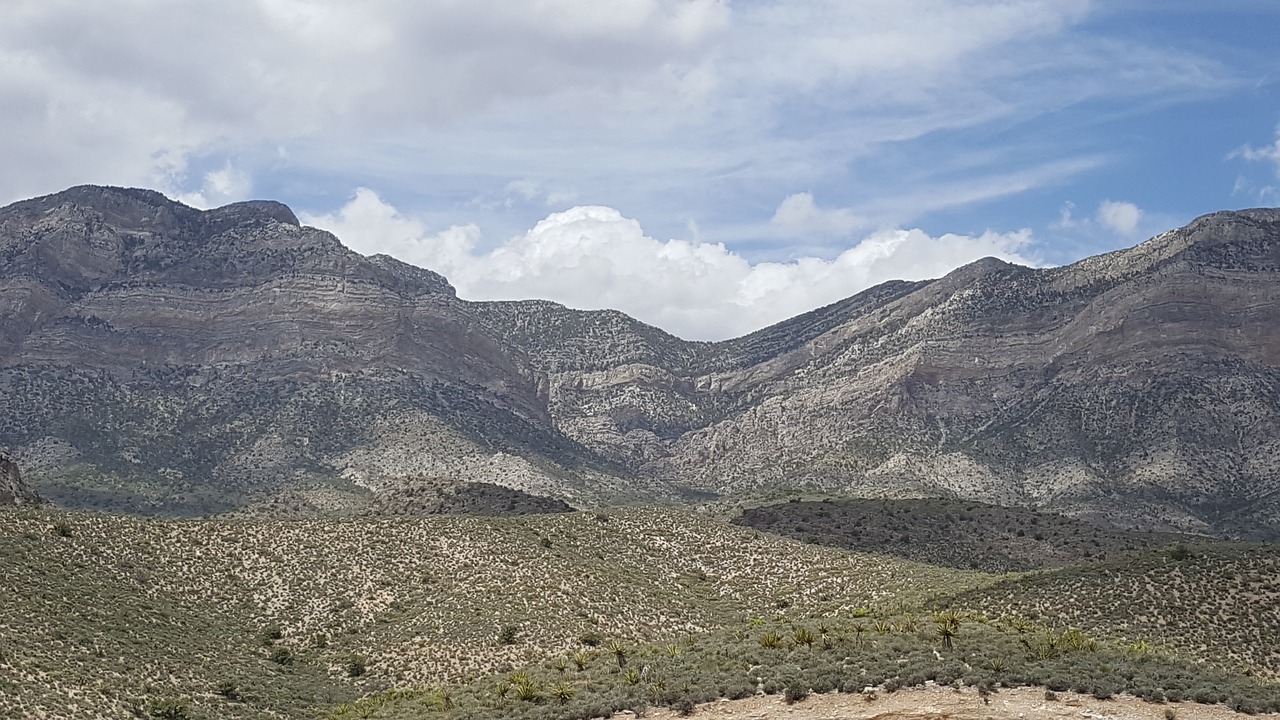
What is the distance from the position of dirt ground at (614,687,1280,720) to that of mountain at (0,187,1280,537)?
6250 centimetres

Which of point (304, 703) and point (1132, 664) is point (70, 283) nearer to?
point (304, 703)

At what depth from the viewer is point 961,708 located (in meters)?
29.3

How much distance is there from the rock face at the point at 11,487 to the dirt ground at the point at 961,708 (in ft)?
158

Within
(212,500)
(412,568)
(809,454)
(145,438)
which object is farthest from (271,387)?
(412,568)

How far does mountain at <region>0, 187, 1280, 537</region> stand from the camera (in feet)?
397

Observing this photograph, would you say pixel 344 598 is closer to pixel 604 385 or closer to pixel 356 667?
pixel 356 667

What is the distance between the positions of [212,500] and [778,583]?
65517 mm

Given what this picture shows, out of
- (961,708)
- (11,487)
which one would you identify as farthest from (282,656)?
(961,708)

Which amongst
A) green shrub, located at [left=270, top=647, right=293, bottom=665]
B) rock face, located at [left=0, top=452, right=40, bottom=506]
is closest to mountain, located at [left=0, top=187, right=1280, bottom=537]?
rock face, located at [left=0, top=452, right=40, bottom=506]

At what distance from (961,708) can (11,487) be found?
186 feet

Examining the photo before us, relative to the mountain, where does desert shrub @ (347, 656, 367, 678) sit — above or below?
below

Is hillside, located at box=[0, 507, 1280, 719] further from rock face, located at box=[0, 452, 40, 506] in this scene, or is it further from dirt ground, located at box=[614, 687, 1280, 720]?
rock face, located at box=[0, 452, 40, 506]

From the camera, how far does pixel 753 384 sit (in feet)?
609

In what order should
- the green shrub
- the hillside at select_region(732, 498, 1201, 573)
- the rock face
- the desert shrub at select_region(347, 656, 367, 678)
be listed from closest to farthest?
the desert shrub at select_region(347, 656, 367, 678) < the green shrub < the rock face < the hillside at select_region(732, 498, 1201, 573)
